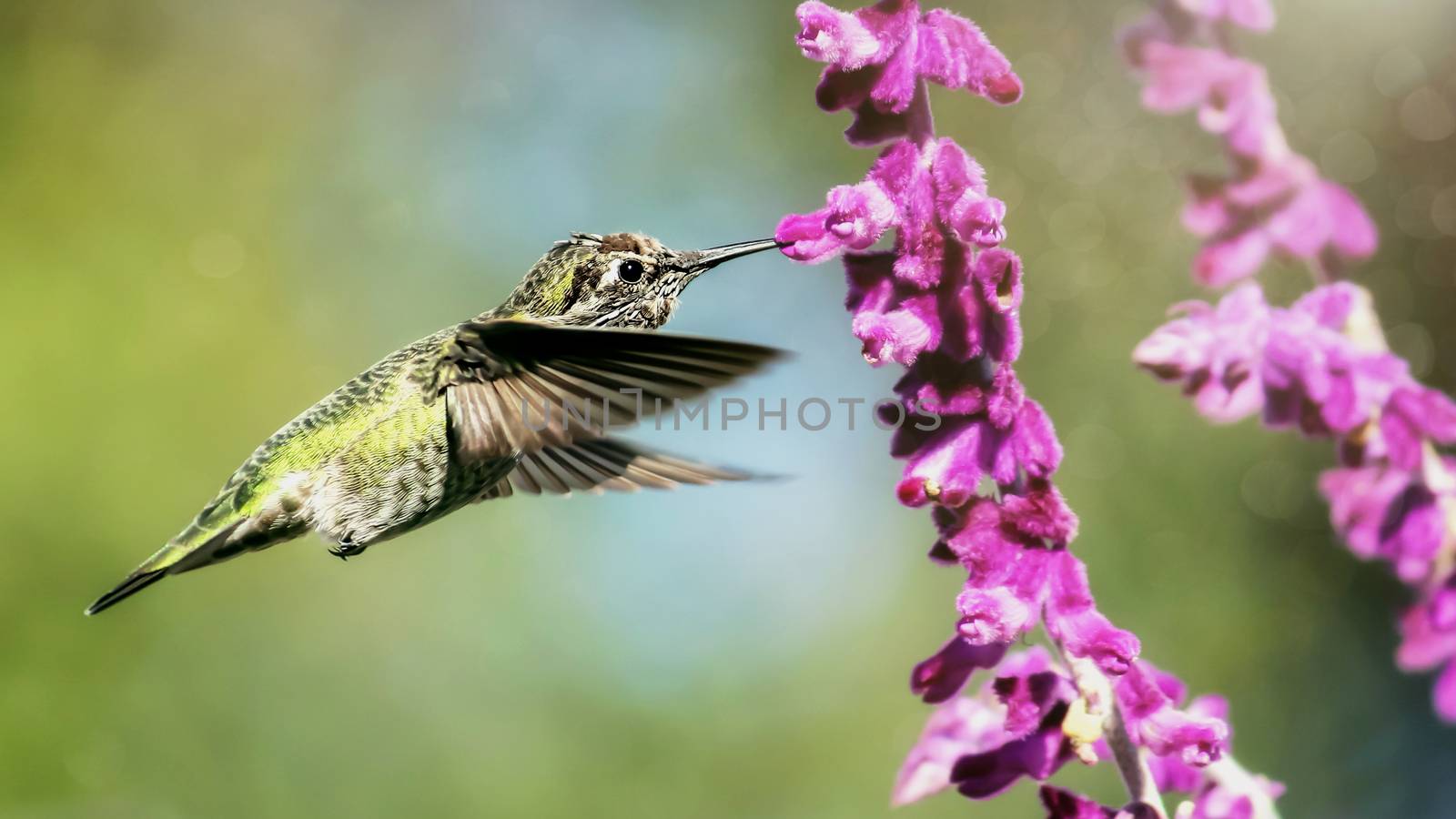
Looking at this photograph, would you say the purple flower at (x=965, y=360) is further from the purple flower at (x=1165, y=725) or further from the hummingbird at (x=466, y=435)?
the hummingbird at (x=466, y=435)

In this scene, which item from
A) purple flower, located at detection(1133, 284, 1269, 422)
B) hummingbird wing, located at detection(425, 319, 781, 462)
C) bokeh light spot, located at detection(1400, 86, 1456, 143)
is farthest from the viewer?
bokeh light spot, located at detection(1400, 86, 1456, 143)

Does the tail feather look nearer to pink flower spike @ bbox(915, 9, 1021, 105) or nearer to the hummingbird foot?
the hummingbird foot

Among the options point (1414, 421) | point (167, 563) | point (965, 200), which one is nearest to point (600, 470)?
point (167, 563)

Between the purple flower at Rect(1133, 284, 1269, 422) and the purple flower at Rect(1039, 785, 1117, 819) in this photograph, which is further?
the purple flower at Rect(1133, 284, 1269, 422)

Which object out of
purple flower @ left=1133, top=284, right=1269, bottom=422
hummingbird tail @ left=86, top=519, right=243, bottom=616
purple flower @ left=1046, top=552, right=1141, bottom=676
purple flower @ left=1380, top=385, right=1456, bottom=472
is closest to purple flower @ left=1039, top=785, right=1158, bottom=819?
purple flower @ left=1046, top=552, right=1141, bottom=676

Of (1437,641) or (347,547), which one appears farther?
(347,547)

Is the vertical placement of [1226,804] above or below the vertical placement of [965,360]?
below

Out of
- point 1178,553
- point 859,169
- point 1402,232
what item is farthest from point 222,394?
point 1402,232

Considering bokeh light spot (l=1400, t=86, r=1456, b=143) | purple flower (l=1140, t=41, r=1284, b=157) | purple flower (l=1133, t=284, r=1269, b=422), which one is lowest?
purple flower (l=1133, t=284, r=1269, b=422)

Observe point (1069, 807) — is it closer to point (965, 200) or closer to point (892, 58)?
point (965, 200)
